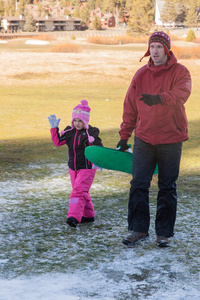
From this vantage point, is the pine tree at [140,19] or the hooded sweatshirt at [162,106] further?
the pine tree at [140,19]

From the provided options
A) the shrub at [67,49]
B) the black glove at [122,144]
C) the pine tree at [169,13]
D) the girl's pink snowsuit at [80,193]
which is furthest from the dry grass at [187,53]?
the pine tree at [169,13]

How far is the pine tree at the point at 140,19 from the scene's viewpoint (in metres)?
92.2

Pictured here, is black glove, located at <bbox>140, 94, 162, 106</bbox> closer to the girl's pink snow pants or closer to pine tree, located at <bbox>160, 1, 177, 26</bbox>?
the girl's pink snow pants

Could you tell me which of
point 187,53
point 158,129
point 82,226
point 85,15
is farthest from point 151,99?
point 85,15

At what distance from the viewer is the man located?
3.70m

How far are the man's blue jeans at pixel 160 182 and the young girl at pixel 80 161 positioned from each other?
590 millimetres

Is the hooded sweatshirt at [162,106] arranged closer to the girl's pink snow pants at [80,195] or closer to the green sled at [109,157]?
the green sled at [109,157]

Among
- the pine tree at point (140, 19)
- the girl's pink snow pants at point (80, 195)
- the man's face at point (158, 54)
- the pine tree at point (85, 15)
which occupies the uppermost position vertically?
the pine tree at point (85, 15)

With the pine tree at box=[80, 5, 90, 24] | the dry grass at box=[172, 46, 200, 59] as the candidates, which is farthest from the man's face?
the pine tree at box=[80, 5, 90, 24]

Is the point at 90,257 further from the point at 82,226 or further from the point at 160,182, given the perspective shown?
the point at 160,182

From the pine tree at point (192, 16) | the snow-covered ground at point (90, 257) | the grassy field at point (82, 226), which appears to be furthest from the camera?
the pine tree at point (192, 16)

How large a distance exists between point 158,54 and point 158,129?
62cm

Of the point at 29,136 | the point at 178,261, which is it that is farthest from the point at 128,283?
the point at 29,136

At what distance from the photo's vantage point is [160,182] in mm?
3914
